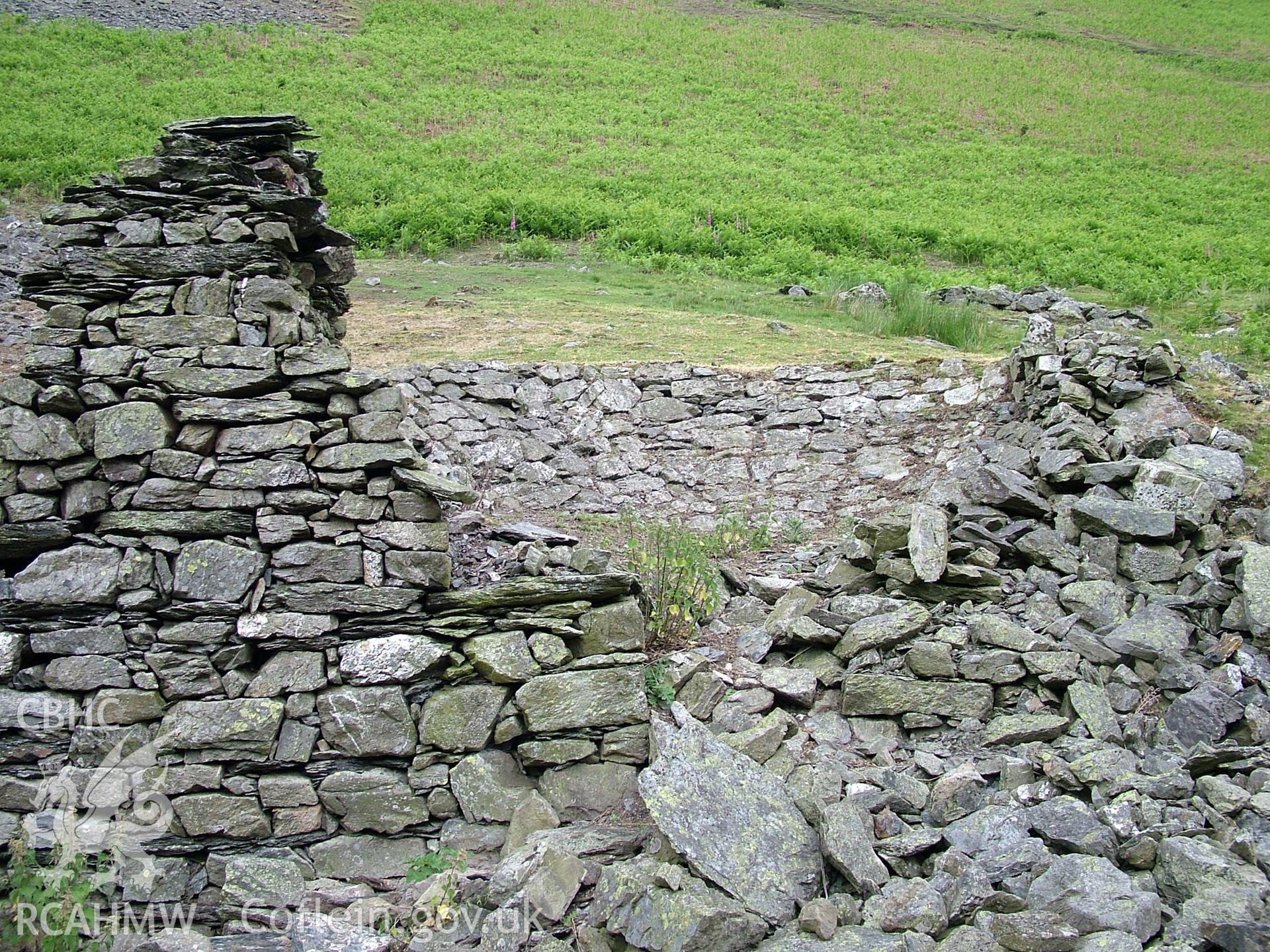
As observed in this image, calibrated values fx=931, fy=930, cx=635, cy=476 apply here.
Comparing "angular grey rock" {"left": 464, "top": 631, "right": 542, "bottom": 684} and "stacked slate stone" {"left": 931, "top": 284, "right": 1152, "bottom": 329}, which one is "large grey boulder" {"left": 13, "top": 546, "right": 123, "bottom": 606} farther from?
"stacked slate stone" {"left": 931, "top": 284, "right": 1152, "bottom": 329}

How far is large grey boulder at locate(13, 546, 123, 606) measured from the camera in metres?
5.97

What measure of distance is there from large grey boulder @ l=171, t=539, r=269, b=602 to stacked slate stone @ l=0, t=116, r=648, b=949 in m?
0.01

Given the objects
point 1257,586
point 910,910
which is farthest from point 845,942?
point 1257,586

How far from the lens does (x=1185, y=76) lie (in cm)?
4538

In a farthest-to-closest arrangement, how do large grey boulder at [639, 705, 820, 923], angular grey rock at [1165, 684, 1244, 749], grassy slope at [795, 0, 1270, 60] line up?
1. grassy slope at [795, 0, 1270, 60]
2. angular grey rock at [1165, 684, 1244, 749]
3. large grey boulder at [639, 705, 820, 923]

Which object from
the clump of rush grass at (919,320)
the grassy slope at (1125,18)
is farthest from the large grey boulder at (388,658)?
the grassy slope at (1125,18)

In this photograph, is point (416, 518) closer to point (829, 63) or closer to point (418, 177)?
point (418, 177)

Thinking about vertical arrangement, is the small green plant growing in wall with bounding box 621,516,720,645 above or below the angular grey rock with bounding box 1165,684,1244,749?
below

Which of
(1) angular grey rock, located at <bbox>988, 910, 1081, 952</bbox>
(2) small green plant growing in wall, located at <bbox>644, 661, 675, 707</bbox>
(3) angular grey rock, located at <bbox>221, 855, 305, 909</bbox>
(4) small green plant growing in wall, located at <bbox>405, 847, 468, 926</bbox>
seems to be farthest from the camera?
(2) small green plant growing in wall, located at <bbox>644, 661, 675, 707</bbox>

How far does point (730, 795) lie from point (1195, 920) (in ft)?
8.12

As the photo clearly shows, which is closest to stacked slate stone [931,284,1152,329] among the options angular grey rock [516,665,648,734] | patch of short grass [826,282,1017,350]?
patch of short grass [826,282,1017,350]

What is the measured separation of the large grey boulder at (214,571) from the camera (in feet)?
19.9

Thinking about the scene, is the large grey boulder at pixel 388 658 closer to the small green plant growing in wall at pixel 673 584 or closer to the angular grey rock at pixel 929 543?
the small green plant growing in wall at pixel 673 584

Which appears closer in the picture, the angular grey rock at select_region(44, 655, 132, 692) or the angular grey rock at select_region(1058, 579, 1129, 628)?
the angular grey rock at select_region(44, 655, 132, 692)
